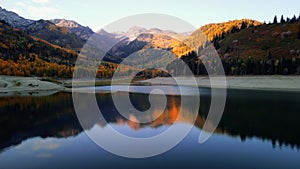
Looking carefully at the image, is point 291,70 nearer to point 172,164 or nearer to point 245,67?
point 245,67

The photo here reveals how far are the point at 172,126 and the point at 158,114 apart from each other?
5.03 meters

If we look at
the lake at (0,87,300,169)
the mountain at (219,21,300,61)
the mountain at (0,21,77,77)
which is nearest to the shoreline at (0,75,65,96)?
the mountain at (0,21,77,77)

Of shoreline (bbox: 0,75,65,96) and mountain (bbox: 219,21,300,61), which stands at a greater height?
mountain (bbox: 219,21,300,61)

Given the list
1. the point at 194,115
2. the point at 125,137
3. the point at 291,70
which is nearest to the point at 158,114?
the point at 194,115

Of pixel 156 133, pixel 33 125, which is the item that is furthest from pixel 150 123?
pixel 33 125

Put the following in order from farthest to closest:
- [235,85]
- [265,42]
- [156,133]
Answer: [265,42] → [235,85] → [156,133]

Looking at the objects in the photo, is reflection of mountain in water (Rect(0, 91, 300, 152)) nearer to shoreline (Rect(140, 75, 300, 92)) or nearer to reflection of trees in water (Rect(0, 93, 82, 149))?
reflection of trees in water (Rect(0, 93, 82, 149))

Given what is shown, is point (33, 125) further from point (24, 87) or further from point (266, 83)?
point (266, 83)

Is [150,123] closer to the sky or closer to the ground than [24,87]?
closer to the ground

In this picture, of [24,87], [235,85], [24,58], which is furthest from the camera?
[24,58]

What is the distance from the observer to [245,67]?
6850cm

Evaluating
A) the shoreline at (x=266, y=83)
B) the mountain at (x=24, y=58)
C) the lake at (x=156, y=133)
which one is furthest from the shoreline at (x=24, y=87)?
the shoreline at (x=266, y=83)

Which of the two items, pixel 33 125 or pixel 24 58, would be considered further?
pixel 24 58

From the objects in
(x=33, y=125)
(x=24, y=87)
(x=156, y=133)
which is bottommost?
(x=156, y=133)
